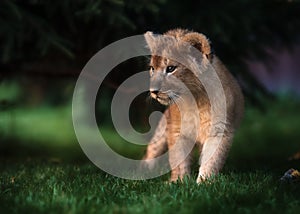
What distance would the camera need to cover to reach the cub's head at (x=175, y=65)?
553 centimetres

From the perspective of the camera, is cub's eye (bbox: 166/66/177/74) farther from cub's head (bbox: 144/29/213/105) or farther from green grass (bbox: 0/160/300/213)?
green grass (bbox: 0/160/300/213)

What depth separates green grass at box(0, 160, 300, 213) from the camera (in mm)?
4254

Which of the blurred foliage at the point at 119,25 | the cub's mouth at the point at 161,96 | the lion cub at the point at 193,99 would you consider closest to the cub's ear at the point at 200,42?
the lion cub at the point at 193,99

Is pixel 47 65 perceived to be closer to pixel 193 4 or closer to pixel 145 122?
pixel 145 122

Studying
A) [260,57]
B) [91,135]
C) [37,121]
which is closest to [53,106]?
[37,121]

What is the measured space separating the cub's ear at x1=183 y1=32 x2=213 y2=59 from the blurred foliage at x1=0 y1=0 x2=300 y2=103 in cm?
155

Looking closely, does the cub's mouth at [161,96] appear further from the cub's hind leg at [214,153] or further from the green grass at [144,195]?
the green grass at [144,195]

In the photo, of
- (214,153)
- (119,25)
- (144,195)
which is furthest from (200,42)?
(119,25)

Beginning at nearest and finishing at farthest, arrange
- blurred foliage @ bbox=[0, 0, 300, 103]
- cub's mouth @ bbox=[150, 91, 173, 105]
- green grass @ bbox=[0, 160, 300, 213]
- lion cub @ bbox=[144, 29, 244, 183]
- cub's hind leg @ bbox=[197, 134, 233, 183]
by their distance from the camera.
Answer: green grass @ bbox=[0, 160, 300, 213], cub's mouth @ bbox=[150, 91, 173, 105], lion cub @ bbox=[144, 29, 244, 183], cub's hind leg @ bbox=[197, 134, 233, 183], blurred foliage @ bbox=[0, 0, 300, 103]

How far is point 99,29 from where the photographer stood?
8055 mm

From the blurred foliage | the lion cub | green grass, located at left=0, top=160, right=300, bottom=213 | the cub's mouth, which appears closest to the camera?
green grass, located at left=0, top=160, right=300, bottom=213

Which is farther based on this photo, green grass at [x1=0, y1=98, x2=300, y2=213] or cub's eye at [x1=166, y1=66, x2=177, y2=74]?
cub's eye at [x1=166, y1=66, x2=177, y2=74]

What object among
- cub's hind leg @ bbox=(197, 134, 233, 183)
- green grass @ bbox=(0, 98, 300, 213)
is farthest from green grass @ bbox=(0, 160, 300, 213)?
cub's hind leg @ bbox=(197, 134, 233, 183)

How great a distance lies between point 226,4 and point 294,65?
31.2ft
